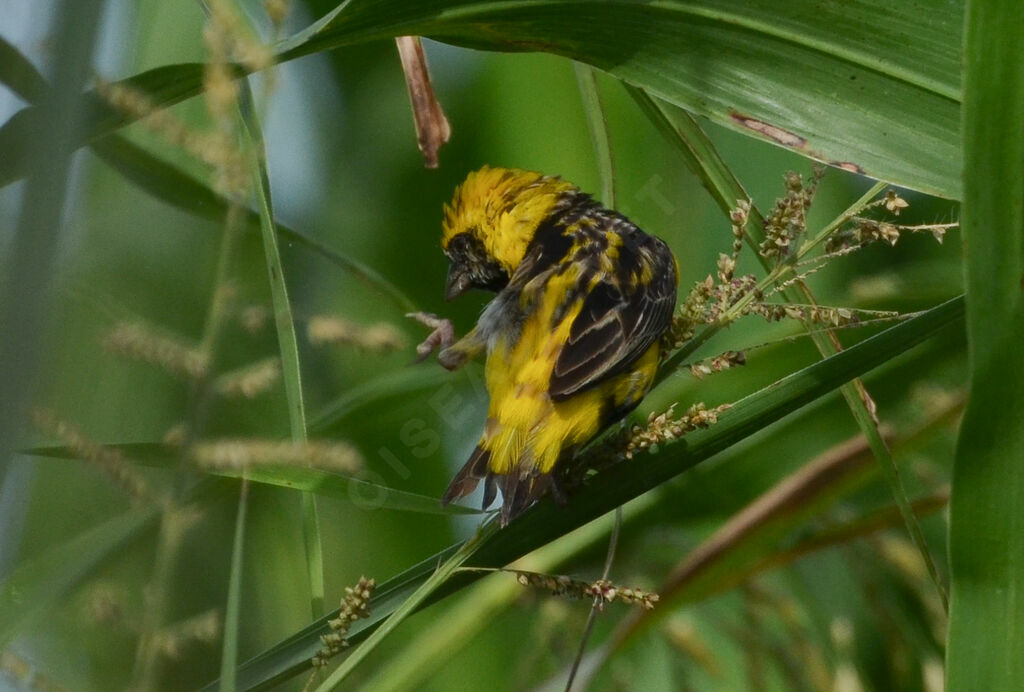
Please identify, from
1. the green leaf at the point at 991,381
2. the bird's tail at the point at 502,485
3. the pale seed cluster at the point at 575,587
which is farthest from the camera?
the bird's tail at the point at 502,485

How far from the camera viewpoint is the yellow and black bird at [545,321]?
6.68ft

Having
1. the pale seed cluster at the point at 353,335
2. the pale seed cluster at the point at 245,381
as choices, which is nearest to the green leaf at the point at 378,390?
the pale seed cluster at the point at 353,335

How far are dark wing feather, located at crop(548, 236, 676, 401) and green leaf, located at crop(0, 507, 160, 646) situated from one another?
3.00 feet

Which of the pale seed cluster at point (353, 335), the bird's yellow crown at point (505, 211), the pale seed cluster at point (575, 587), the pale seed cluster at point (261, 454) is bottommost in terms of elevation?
the pale seed cluster at point (261, 454)

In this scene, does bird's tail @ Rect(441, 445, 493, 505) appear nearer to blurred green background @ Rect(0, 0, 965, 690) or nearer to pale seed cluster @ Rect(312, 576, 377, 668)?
blurred green background @ Rect(0, 0, 965, 690)

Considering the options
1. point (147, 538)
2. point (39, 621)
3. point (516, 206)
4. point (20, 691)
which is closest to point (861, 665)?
point (516, 206)

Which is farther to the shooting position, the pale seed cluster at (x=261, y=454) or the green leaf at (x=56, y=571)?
the green leaf at (x=56, y=571)

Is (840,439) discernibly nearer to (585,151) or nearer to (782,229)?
(585,151)

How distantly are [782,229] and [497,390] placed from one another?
2.60 feet

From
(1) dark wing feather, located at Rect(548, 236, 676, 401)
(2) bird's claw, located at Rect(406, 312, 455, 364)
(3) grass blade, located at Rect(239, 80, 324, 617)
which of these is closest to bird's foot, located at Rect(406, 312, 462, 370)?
(2) bird's claw, located at Rect(406, 312, 455, 364)

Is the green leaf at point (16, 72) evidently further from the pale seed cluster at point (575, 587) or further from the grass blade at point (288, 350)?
the pale seed cluster at point (575, 587)

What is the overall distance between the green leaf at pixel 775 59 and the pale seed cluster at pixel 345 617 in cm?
84

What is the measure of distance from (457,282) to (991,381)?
185 centimetres

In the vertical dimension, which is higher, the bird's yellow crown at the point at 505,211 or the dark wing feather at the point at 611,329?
the bird's yellow crown at the point at 505,211
